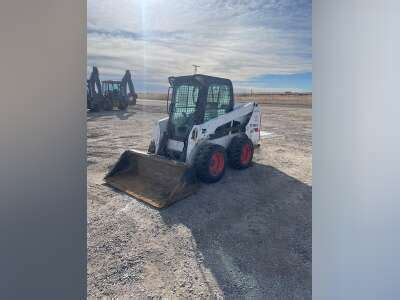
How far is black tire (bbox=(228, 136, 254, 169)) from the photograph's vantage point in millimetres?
1332

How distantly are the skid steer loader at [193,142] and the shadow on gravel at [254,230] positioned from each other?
0.07m

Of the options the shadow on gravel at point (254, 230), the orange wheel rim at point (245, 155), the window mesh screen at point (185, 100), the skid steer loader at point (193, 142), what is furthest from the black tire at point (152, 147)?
the orange wheel rim at point (245, 155)

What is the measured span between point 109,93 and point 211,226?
2.16 feet

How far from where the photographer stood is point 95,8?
1035mm

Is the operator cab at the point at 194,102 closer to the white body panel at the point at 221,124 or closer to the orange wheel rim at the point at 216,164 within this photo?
the white body panel at the point at 221,124

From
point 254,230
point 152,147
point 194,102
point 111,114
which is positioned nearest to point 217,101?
point 194,102

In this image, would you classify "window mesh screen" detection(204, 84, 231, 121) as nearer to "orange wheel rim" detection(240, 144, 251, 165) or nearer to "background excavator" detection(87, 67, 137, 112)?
"orange wheel rim" detection(240, 144, 251, 165)
